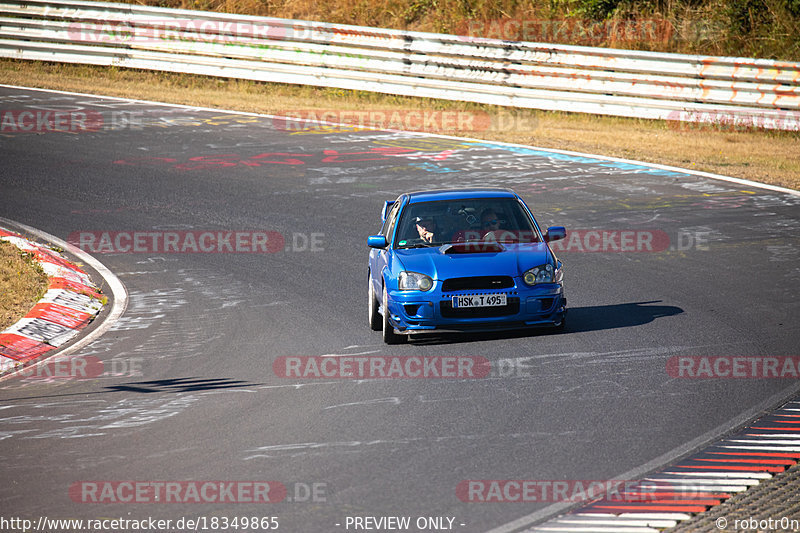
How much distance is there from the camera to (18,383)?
947cm

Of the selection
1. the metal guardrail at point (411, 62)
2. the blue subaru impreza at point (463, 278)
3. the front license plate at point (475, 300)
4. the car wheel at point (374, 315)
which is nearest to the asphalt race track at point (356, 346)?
the car wheel at point (374, 315)

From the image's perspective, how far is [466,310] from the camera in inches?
391

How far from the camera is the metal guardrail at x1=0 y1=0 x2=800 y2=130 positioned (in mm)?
21125

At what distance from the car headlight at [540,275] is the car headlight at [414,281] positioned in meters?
0.96

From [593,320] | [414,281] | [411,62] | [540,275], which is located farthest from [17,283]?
[411,62]

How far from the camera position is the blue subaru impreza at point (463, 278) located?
9.95 metres

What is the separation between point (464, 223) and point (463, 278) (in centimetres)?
122

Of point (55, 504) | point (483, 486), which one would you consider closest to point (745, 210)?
point (483, 486)

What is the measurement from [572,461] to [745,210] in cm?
1000

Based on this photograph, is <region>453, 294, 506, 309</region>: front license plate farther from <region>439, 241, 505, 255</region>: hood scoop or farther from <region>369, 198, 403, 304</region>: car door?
<region>369, 198, 403, 304</region>: car door

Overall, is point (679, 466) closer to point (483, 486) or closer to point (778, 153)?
point (483, 486)

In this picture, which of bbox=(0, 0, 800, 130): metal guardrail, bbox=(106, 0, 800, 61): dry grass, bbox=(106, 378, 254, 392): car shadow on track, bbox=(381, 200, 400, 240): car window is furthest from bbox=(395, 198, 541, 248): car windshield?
bbox=(106, 0, 800, 61): dry grass

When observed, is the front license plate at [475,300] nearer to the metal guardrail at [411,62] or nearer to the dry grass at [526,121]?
the dry grass at [526,121]

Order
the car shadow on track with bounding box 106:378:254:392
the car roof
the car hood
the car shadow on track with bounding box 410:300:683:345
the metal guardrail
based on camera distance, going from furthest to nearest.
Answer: the metal guardrail < the car roof < the car shadow on track with bounding box 410:300:683:345 < the car hood < the car shadow on track with bounding box 106:378:254:392
